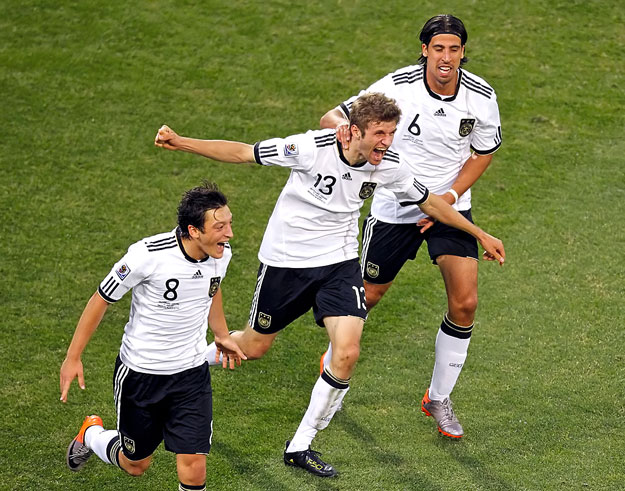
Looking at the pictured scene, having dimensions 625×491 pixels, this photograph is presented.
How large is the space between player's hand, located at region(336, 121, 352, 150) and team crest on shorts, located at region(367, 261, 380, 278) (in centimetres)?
130

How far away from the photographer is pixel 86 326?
5699mm

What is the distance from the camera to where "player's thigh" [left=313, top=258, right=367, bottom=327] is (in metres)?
6.55

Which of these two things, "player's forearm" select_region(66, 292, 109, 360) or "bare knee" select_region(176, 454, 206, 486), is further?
"bare knee" select_region(176, 454, 206, 486)

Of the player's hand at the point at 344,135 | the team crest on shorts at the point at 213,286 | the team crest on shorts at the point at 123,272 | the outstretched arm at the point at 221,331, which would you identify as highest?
Result: the player's hand at the point at 344,135

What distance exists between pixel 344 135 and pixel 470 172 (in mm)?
1235

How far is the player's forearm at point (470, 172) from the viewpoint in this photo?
7.19 metres

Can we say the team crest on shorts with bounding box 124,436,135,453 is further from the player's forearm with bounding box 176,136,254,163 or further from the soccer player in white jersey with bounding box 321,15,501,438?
the soccer player in white jersey with bounding box 321,15,501,438

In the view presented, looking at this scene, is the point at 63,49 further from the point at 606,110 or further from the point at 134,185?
the point at 606,110

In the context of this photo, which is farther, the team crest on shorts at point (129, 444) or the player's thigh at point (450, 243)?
the player's thigh at point (450, 243)

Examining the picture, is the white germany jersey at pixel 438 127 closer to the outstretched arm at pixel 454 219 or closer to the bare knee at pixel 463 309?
the outstretched arm at pixel 454 219

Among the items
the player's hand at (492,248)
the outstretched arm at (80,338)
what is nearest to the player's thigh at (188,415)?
the outstretched arm at (80,338)

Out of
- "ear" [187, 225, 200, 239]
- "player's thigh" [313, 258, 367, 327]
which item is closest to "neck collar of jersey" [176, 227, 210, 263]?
"ear" [187, 225, 200, 239]

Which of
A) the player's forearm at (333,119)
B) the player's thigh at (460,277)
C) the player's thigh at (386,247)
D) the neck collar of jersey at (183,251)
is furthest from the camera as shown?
the player's thigh at (386,247)

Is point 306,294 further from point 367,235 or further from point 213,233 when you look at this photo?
point 213,233
